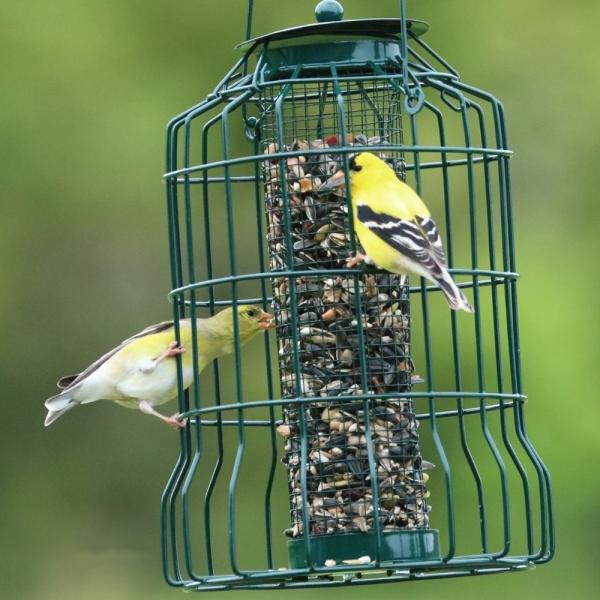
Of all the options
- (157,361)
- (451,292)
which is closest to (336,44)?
(451,292)

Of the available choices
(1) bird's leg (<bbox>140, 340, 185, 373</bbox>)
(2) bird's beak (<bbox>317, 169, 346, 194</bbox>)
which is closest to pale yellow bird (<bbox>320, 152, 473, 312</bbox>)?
(2) bird's beak (<bbox>317, 169, 346, 194</bbox>)

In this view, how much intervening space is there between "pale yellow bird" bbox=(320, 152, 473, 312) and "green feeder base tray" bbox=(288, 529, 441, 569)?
4.26ft

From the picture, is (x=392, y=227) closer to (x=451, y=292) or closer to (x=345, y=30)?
(x=451, y=292)

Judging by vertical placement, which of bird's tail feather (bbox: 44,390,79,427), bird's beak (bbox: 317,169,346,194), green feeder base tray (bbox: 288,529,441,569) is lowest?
green feeder base tray (bbox: 288,529,441,569)

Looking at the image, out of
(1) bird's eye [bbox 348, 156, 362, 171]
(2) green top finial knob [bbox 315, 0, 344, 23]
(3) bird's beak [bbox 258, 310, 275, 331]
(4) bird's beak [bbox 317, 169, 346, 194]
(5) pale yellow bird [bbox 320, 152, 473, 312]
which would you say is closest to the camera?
(5) pale yellow bird [bbox 320, 152, 473, 312]

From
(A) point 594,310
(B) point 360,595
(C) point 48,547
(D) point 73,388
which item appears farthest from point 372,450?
(C) point 48,547

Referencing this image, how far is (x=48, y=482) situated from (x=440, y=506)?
4.81m

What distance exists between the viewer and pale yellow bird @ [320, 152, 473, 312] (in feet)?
31.4

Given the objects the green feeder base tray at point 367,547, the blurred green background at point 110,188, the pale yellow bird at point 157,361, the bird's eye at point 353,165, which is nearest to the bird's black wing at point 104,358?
the pale yellow bird at point 157,361

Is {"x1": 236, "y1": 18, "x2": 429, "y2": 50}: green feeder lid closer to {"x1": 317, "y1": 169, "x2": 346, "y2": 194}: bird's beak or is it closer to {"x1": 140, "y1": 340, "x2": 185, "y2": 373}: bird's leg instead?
{"x1": 317, "y1": 169, "x2": 346, "y2": 194}: bird's beak

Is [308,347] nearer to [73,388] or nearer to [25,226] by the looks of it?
[73,388]

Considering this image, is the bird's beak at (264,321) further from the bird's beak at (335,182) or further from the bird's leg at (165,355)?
the bird's beak at (335,182)

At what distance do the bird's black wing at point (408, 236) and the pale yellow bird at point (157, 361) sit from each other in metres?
1.11

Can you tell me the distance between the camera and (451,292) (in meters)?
9.48
